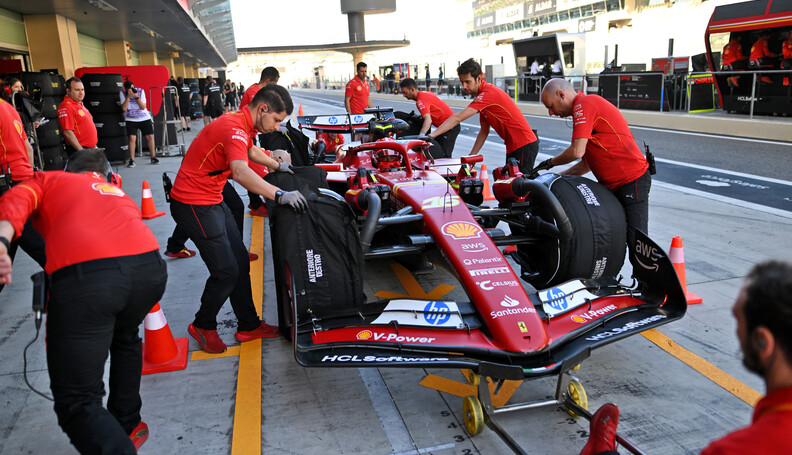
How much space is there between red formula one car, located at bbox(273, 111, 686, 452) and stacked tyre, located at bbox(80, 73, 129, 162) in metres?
10.6

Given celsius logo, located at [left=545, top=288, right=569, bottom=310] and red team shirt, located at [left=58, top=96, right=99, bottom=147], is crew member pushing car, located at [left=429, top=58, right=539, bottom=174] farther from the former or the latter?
red team shirt, located at [left=58, top=96, right=99, bottom=147]

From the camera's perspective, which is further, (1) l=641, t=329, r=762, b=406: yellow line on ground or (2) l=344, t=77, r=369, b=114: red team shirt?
(2) l=344, t=77, r=369, b=114: red team shirt

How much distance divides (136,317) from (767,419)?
263cm

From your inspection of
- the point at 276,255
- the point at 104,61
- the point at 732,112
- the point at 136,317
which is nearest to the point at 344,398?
the point at 276,255

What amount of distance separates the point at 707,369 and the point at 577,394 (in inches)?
43.8

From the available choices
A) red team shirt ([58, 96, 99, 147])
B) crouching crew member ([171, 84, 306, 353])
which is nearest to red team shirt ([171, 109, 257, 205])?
crouching crew member ([171, 84, 306, 353])

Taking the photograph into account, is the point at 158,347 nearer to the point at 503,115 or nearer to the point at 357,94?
the point at 503,115

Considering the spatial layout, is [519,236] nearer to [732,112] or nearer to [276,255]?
[276,255]

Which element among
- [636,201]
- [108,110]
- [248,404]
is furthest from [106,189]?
[108,110]

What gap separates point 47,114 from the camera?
37.3ft

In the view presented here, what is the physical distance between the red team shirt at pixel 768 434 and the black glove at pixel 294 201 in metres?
2.73

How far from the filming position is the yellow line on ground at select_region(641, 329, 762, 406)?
11.2ft

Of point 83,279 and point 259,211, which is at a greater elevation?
point 83,279

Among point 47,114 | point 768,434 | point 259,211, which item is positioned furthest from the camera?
point 47,114
